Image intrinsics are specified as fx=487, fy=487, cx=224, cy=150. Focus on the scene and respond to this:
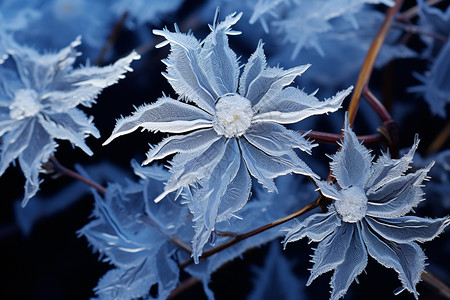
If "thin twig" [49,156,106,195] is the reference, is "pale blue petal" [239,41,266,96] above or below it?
above

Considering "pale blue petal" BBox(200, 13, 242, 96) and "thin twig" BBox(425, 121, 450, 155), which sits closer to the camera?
"pale blue petal" BBox(200, 13, 242, 96)

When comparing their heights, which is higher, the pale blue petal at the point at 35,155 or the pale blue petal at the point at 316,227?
the pale blue petal at the point at 35,155

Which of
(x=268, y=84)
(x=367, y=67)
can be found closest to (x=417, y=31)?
(x=367, y=67)

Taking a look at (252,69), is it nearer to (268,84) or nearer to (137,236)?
(268,84)

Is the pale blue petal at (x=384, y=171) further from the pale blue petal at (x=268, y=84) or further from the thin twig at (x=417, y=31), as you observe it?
the thin twig at (x=417, y=31)

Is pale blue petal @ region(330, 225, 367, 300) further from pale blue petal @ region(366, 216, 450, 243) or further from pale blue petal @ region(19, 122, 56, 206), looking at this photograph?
pale blue petal @ region(19, 122, 56, 206)

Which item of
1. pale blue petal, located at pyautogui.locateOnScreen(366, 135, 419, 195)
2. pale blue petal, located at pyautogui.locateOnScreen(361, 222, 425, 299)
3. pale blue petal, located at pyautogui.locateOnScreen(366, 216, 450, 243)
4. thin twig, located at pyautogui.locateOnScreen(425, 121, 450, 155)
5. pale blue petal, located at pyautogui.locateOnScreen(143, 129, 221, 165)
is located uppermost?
pale blue petal, located at pyautogui.locateOnScreen(143, 129, 221, 165)

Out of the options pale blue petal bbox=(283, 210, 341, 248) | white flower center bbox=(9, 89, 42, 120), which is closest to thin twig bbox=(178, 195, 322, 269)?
pale blue petal bbox=(283, 210, 341, 248)

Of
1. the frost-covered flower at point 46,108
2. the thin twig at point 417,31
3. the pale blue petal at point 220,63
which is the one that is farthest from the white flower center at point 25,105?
the thin twig at point 417,31
